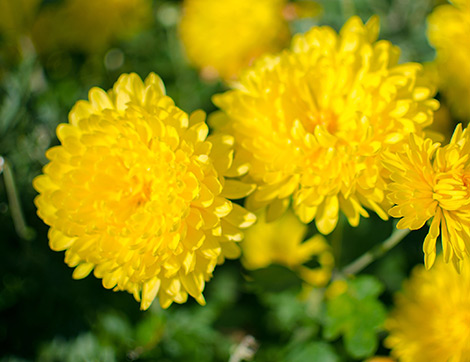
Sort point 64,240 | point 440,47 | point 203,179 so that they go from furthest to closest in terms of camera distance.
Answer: point 440,47, point 64,240, point 203,179

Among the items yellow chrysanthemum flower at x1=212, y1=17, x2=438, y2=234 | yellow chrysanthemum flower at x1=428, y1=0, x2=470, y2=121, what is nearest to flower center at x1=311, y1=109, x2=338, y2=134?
yellow chrysanthemum flower at x1=212, y1=17, x2=438, y2=234

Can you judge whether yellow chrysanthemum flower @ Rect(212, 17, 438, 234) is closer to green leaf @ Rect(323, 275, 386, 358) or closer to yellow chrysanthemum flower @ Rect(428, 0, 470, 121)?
green leaf @ Rect(323, 275, 386, 358)

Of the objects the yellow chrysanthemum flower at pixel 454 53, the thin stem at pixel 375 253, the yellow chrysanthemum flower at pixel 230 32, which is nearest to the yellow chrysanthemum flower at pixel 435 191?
the thin stem at pixel 375 253

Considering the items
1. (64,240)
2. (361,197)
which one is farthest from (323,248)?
(64,240)

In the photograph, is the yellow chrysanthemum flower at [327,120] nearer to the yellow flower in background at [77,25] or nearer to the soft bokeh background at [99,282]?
the soft bokeh background at [99,282]

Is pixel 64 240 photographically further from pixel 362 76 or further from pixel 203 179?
pixel 362 76

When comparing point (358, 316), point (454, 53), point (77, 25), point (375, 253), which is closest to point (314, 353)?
point (358, 316)
